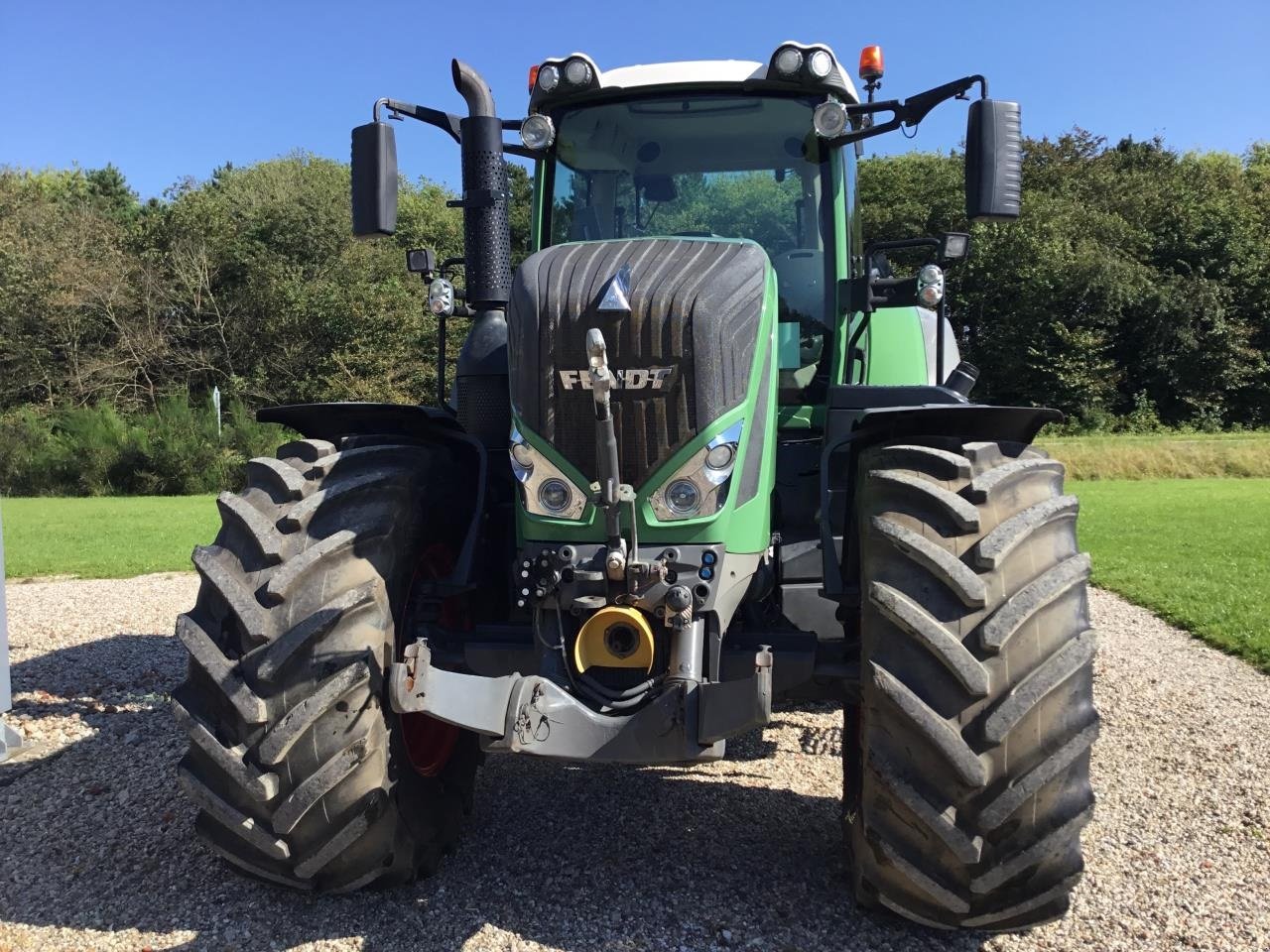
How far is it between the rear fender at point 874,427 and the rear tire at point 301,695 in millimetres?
1418

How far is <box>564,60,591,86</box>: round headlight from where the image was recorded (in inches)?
161

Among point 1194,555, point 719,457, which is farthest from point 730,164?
point 1194,555

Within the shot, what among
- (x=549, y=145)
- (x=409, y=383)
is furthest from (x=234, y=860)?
(x=409, y=383)

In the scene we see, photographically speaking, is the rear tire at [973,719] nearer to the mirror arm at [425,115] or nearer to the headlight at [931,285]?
the headlight at [931,285]

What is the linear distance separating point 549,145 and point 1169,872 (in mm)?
3644

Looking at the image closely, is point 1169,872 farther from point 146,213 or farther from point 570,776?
point 146,213

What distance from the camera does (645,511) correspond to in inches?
117

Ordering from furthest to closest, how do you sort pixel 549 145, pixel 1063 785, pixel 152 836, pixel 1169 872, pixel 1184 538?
pixel 1184 538 < pixel 549 145 < pixel 152 836 < pixel 1169 872 < pixel 1063 785

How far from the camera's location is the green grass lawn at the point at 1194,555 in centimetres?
811

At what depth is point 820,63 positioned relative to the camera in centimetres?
392

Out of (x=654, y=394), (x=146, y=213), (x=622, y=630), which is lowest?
(x=622, y=630)

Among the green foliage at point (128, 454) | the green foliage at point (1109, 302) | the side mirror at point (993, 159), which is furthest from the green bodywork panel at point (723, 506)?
the green foliage at point (1109, 302)

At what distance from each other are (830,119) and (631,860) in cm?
285

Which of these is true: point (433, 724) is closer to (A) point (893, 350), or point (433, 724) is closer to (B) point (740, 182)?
(B) point (740, 182)
